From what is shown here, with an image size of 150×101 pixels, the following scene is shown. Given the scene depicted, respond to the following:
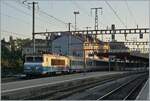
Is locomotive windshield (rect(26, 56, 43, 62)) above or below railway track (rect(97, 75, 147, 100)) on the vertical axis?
above

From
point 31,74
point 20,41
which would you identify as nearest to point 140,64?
point 20,41

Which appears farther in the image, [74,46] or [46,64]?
[74,46]

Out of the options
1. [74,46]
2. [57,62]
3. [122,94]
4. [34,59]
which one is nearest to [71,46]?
[74,46]

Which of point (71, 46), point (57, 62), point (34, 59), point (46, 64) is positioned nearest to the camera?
point (34, 59)

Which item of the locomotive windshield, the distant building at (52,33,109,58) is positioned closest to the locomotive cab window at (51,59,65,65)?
the locomotive windshield

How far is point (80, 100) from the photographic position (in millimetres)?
22125

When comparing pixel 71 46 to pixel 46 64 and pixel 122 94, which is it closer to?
pixel 46 64

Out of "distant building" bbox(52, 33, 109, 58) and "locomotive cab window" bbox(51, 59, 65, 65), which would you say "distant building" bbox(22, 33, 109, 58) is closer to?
"distant building" bbox(52, 33, 109, 58)

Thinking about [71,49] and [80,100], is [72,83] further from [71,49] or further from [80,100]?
[71,49]

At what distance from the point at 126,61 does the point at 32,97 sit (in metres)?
107

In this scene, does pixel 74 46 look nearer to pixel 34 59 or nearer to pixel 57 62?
pixel 57 62

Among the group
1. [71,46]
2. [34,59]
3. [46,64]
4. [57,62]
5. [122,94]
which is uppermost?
[71,46]

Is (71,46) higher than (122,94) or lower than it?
higher

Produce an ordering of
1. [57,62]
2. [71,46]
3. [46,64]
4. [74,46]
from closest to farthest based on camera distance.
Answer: [46,64]
[57,62]
[71,46]
[74,46]
